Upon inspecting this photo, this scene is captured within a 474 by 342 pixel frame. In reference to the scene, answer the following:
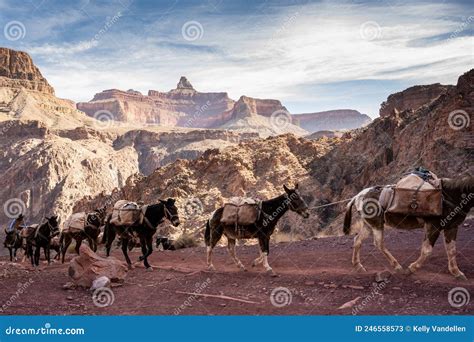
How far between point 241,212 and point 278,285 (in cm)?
266

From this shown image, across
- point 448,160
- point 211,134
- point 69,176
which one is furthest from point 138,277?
point 211,134

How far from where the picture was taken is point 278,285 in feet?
32.8

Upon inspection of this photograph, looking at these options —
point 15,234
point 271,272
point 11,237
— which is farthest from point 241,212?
point 11,237

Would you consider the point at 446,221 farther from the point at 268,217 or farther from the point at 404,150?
the point at 404,150

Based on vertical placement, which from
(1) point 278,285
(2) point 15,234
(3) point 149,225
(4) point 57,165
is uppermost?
(4) point 57,165

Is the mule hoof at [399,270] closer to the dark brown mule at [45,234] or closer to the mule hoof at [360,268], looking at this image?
the mule hoof at [360,268]

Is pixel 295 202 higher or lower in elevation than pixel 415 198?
lower

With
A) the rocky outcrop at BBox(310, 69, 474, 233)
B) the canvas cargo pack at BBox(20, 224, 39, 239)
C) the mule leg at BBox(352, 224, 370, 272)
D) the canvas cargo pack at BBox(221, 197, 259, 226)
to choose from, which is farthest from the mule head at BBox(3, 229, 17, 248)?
the rocky outcrop at BBox(310, 69, 474, 233)

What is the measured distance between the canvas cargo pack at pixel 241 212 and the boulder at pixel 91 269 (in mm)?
3187

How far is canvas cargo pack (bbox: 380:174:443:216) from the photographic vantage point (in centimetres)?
966

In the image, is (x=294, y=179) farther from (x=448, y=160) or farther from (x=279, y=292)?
(x=279, y=292)

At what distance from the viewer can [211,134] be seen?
148000mm

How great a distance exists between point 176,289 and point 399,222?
5.58m

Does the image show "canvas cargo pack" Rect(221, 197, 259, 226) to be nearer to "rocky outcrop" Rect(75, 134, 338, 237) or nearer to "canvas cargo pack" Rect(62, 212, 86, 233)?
"canvas cargo pack" Rect(62, 212, 86, 233)
